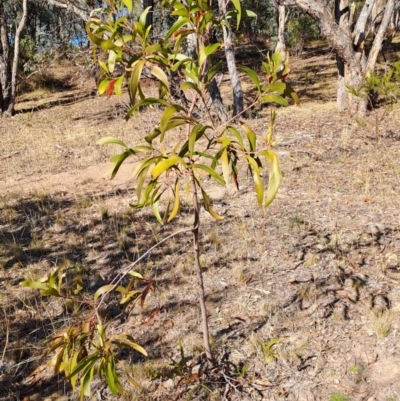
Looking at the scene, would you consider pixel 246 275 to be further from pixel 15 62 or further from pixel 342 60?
pixel 15 62

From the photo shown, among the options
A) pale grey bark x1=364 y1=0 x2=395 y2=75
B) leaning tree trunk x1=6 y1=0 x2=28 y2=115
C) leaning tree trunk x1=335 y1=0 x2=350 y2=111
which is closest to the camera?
pale grey bark x1=364 y1=0 x2=395 y2=75

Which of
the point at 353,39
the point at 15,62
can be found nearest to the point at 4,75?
the point at 15,62

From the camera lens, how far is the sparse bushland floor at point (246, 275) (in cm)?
225

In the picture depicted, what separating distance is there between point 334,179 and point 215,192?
1.31m

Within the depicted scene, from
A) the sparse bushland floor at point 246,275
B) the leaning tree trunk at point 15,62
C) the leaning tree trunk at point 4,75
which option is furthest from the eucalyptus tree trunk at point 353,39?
the leaning tree trunk at point 4,75

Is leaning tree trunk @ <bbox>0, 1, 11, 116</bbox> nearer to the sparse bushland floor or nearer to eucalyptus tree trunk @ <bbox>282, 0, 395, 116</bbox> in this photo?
the sparse bushland floor

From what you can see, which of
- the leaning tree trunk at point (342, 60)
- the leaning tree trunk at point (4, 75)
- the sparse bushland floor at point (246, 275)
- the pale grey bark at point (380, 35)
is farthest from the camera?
the leaning tree trunk at point (4, 75)

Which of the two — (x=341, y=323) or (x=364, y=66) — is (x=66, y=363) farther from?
(x=364, y=66)

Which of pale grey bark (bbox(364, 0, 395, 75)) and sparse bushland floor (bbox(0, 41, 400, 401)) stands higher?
pale grey bark (bbox(364, 0, 395, 75))

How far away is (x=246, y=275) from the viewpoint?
10.1ft

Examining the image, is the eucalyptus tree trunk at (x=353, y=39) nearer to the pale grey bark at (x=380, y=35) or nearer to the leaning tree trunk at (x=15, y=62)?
the pale grey bark at (x=380, y=35)

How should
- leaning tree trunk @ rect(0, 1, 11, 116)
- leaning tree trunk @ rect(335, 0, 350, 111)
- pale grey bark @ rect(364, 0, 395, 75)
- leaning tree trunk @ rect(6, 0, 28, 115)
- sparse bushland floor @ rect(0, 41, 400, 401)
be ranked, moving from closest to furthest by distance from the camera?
sparse bushland floor @ rect(0, 41, 400, 401)
pale grey bark @ rect(364, 0, 395, 75)
leaning tree trunk @ rect(335, 0, 350, 111)
leaning tree trunk @ rect(6, 0, 28, 115)
leaning tree trunk @ rect(0, 1, 11, 116)

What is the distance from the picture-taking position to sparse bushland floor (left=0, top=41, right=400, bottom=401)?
2246 mm

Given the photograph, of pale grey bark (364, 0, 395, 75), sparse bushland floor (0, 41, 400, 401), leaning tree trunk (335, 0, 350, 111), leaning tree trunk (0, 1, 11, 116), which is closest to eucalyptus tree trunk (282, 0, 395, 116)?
pale grey bark (364, 0, 395, 75)
